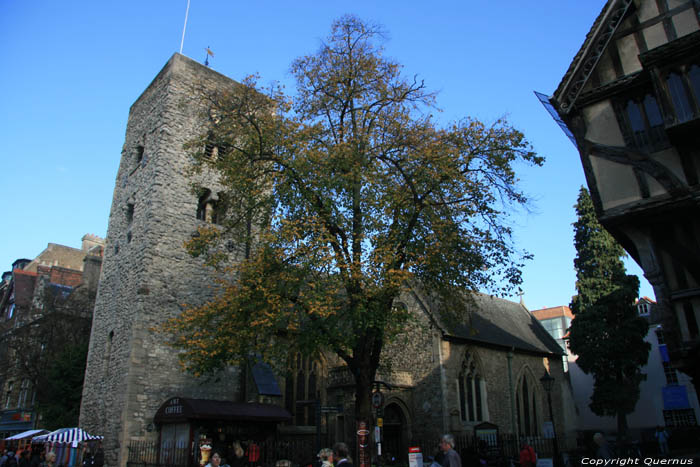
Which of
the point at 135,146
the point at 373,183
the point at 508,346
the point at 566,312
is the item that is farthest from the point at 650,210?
the point at 566,312

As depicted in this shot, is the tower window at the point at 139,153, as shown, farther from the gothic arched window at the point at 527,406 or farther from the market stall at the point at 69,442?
the gothic arched window at the point at 527,406

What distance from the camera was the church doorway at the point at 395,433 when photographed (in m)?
22.8

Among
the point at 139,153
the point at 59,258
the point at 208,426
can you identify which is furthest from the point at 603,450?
the point at 59,258

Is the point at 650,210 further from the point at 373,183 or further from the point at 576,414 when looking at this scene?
A: the point at 576,414

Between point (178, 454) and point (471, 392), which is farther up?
point (471, 392)

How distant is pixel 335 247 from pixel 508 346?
700 inches

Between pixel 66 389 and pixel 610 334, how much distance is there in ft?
96.0

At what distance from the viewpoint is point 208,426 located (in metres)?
17.0

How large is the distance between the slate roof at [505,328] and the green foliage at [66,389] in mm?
19767

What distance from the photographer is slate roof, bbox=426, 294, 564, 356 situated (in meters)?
26.6

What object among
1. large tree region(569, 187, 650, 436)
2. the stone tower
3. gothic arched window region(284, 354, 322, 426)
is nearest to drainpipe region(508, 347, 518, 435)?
large tree region(569, 187, 650, 436)

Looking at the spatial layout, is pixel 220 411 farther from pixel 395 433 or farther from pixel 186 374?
pixel 395 433

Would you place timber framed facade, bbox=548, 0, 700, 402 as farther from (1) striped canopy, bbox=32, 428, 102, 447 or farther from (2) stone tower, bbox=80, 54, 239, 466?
(1) striped canopy, bbox=32, 428, 102, 447

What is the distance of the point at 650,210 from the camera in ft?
37.1
